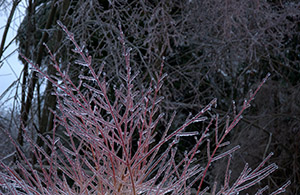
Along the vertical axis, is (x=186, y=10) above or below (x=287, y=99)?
above

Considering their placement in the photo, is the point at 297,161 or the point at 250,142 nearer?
the point at 297,161

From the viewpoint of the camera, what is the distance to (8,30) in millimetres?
4637

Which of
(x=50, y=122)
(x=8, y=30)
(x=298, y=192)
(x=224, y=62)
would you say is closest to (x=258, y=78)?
(x=224, y=62)

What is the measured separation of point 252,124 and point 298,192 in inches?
36.1

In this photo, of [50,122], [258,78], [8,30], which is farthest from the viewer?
[258,78]

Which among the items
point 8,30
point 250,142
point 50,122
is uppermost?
point 8,30

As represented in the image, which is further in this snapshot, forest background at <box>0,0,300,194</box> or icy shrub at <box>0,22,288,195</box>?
forest background at <box>0,0,300,194</box>

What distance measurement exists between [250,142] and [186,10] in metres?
1.79

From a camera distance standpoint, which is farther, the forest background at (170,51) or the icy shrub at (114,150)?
the forest background at (170,51)

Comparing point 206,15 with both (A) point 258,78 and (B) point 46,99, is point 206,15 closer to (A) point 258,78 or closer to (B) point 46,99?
(A) point 258,78

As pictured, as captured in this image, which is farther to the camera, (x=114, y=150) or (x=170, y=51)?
(x=170, y=51)

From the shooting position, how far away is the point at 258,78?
6.84 meters

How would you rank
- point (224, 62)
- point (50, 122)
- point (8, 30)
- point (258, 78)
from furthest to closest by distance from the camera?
point (258, 78)
point (224, 62)
point (50, 122)
point (8, 30)

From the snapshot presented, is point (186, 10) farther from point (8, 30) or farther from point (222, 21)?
point (8, 30)
